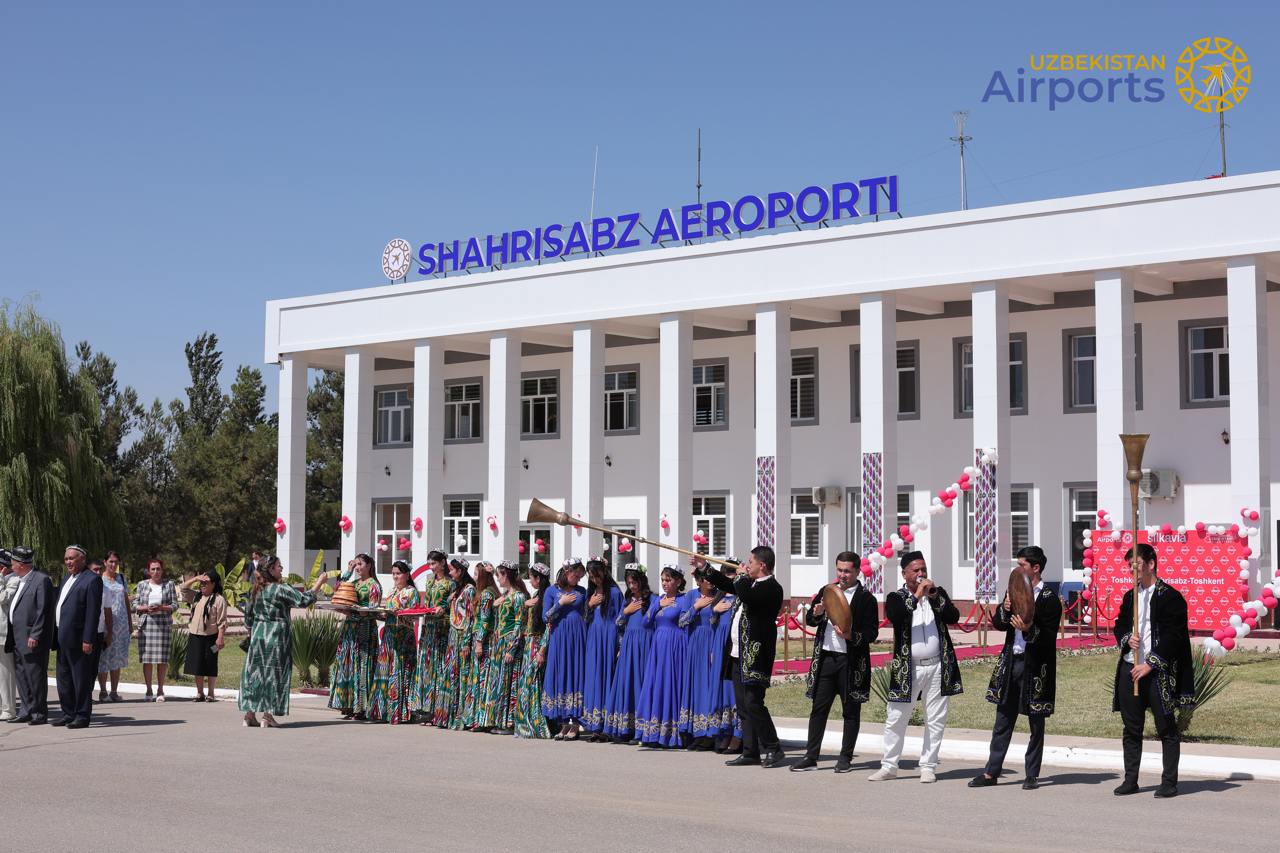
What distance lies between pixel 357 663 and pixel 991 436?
15.2m

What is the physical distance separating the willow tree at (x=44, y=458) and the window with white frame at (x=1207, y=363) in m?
22.7

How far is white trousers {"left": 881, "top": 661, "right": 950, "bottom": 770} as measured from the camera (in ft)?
38.1

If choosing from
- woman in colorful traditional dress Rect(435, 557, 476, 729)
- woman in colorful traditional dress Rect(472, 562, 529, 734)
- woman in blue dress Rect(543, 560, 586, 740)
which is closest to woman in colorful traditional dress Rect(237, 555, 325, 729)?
woman in colorful traditional dress Rect(435, 557, 476, 729)

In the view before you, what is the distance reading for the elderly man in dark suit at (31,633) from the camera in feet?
50.7

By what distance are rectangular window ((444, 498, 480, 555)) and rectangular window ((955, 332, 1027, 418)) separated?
543 inches

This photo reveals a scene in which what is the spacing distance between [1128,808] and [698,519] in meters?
26.4

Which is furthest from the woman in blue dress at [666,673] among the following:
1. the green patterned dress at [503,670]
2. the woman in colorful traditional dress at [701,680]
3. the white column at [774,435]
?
the white column at [774,435]

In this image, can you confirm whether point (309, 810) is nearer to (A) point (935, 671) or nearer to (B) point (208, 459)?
(A) point (935, 671)

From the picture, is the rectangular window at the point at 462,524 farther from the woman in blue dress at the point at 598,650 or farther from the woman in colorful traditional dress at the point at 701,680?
the woman in colorful traditional dress at the point at 701,680

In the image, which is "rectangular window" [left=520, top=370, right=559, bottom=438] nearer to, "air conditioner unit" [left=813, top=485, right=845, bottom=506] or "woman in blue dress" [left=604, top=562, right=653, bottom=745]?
"air conditioner unit" [left=813, top=485, right=845, bottom=506]

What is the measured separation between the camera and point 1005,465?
2833cm

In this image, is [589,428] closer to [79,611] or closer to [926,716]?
[79,611]

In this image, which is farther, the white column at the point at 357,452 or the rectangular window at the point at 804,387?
the white column at the point at 357,452

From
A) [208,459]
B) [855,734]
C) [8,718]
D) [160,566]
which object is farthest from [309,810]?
[208,459]
